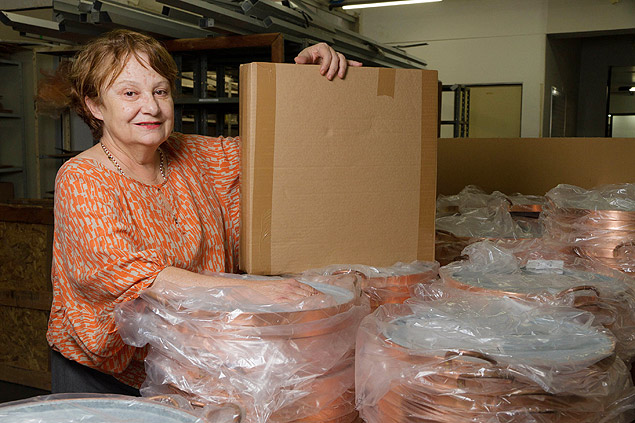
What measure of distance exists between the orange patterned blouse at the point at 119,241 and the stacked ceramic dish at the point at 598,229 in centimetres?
94

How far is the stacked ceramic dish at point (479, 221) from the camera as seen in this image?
5.77 ft

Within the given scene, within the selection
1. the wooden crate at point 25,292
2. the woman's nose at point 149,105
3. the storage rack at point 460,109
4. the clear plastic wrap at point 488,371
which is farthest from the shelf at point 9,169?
the clear plastic wrap at point 488,371

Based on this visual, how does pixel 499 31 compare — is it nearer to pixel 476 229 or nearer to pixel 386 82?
pixel 476 229

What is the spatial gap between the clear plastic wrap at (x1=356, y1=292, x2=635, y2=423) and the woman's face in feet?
2.14

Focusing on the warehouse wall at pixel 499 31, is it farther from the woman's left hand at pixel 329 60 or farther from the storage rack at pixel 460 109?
the woman's left hand at pixel 329 60

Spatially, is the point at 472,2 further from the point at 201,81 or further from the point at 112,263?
the point at 112,263

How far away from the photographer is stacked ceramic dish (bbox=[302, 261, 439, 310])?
1.23 metres

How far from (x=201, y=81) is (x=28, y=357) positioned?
78.7 inches

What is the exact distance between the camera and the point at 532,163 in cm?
276

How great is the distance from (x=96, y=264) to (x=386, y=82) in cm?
73

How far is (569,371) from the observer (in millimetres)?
810

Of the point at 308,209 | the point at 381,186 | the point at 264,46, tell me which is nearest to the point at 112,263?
the point at 308,209

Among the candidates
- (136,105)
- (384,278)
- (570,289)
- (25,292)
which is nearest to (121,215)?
(136,105)

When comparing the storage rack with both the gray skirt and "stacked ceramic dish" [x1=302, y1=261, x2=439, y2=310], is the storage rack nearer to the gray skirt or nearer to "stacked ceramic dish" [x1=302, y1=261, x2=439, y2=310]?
"stacked ceramic dish" [x1=302, y1=261, x2=439, y2=310]
